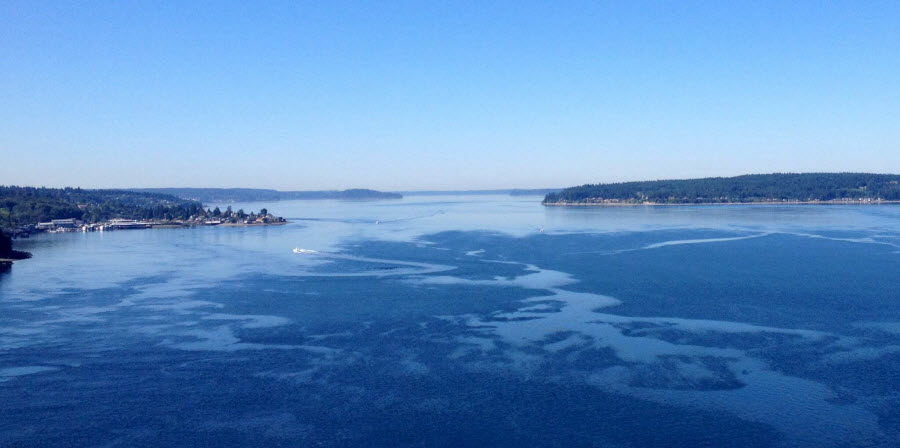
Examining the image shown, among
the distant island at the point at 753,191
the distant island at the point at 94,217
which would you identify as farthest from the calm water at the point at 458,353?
the distant island at the point at 753,191

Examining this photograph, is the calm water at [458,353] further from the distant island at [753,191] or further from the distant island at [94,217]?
the distant island at [753,191]

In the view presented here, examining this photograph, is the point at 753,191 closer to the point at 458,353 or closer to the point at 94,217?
the point at 94,217

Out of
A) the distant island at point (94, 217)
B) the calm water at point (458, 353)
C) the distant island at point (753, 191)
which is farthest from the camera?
the distant island at point (753, 191)

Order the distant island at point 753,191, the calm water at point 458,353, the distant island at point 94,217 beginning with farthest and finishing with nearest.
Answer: the distant island at point 753,191 < the distant island at point 94,217 < the calm water at point 458,353

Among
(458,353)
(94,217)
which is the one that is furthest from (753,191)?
(458,353)

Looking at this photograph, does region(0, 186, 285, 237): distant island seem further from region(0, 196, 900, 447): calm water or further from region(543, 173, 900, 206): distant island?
region(543, 173, 900, 206): distant island

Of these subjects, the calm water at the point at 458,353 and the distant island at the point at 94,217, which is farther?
the distant island at the point at 94,217

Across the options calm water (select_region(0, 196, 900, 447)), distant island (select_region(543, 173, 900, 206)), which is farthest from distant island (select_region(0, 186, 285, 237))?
distant island (select_region(543, 173, 900, 206))

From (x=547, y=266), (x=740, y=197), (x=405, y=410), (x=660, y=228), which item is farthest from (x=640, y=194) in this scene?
(x=405, y=410)
